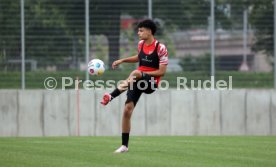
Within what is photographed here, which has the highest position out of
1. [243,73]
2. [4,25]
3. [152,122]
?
[4,25]

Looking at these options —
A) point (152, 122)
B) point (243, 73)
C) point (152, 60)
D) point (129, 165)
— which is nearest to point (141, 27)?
point (152, 60)

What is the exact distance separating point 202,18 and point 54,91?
5.43m

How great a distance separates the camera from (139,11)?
24.0m

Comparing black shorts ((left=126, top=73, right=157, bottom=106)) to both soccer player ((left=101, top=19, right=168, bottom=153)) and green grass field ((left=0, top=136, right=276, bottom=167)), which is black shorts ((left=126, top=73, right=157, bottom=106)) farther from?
green grass field ((left=0, top=136, right=276, bottom=167))

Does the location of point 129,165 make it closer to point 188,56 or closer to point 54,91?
point 54,91

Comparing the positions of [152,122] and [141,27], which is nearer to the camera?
[141,27]

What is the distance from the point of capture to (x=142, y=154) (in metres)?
12.3

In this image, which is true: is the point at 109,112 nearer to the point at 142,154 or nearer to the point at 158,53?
the point at 158,53

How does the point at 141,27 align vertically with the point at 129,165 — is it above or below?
above

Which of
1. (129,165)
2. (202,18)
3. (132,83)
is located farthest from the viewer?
(202,18)

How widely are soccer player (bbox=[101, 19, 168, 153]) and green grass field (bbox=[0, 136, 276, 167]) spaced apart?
67 cm

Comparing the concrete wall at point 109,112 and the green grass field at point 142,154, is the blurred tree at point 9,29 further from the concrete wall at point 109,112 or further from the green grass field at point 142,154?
the green grass field at point 142,154

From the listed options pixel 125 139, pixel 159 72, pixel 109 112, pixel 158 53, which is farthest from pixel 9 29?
pixel 125 139

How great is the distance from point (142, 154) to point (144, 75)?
4.93ft
